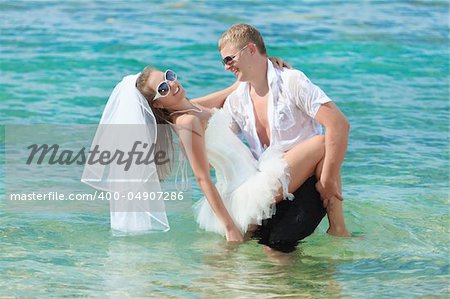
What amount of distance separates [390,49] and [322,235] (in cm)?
752

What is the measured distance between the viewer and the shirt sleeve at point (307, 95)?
5320 millimetres

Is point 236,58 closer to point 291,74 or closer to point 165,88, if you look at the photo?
point 291,74

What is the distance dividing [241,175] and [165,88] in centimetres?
66

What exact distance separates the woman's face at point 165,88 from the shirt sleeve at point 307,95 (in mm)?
619

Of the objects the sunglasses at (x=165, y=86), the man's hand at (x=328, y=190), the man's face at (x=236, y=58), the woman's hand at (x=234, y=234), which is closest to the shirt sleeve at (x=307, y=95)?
the man's face at (x=236, y=58)

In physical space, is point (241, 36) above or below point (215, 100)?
above

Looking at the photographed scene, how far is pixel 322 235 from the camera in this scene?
19.6 feet

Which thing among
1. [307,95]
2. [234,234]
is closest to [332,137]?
[307,95]

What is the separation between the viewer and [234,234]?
554 centimetres

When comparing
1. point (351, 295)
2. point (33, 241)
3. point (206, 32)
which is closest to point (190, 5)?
point (206, 32)

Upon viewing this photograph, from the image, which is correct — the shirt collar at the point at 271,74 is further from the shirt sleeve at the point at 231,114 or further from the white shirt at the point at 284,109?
the shirt sleeve at the point at 231,114

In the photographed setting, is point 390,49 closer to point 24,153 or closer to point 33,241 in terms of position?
point 24,153

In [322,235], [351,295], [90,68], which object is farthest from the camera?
[90,68]

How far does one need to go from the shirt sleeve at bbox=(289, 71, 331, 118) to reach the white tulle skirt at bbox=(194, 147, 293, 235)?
0.32 meters
